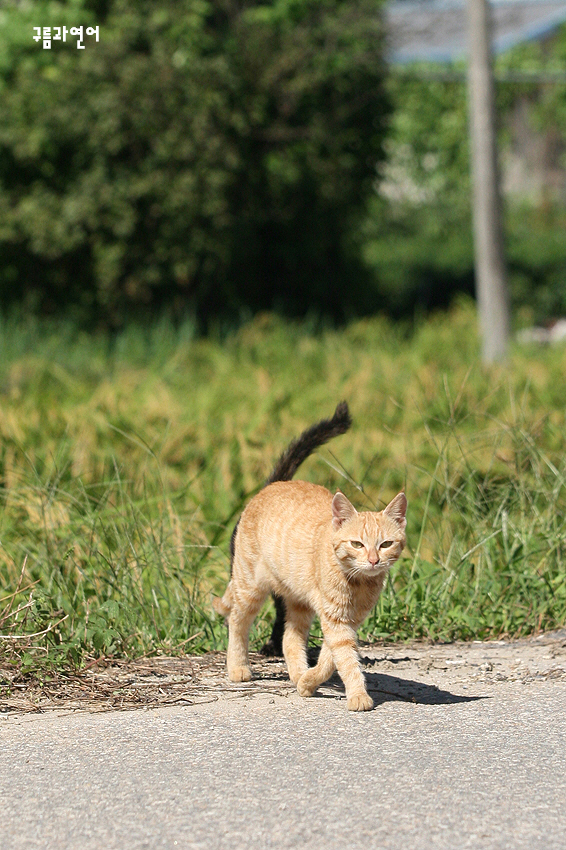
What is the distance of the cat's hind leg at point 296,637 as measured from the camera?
363cm

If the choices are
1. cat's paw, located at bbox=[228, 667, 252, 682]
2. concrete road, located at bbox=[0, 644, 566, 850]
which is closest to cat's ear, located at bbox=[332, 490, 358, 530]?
concrete road, located at bbox=[0, 644, 566, 850]

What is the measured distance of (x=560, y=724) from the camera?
3316mm

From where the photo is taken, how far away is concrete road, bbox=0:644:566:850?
2.59 m

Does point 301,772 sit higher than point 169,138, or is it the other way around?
point 169,138

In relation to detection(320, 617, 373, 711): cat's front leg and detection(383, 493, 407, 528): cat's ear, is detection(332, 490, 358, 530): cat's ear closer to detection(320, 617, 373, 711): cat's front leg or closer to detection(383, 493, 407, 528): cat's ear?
detection(383, 493, 407, 528): cat's ear

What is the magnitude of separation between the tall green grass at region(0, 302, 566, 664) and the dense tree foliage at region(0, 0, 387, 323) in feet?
6.08

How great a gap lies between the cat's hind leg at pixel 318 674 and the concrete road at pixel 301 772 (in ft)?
0.16

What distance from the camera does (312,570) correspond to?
343cm

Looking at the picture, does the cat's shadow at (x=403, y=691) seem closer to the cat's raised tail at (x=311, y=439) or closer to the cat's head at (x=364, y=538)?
the cat's head at (x=364, y=538)

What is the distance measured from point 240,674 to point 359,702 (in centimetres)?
50

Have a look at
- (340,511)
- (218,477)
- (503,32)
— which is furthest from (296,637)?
(503,32)

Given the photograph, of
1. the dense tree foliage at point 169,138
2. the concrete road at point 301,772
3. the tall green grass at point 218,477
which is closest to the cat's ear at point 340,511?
the concrete road at point 301,772

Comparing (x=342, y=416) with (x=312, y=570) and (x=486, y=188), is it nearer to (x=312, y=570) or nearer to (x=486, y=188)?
(x=312, y=570)

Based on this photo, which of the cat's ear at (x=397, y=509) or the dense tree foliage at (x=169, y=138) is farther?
the dense tree foliage at (x=169, y=138)
